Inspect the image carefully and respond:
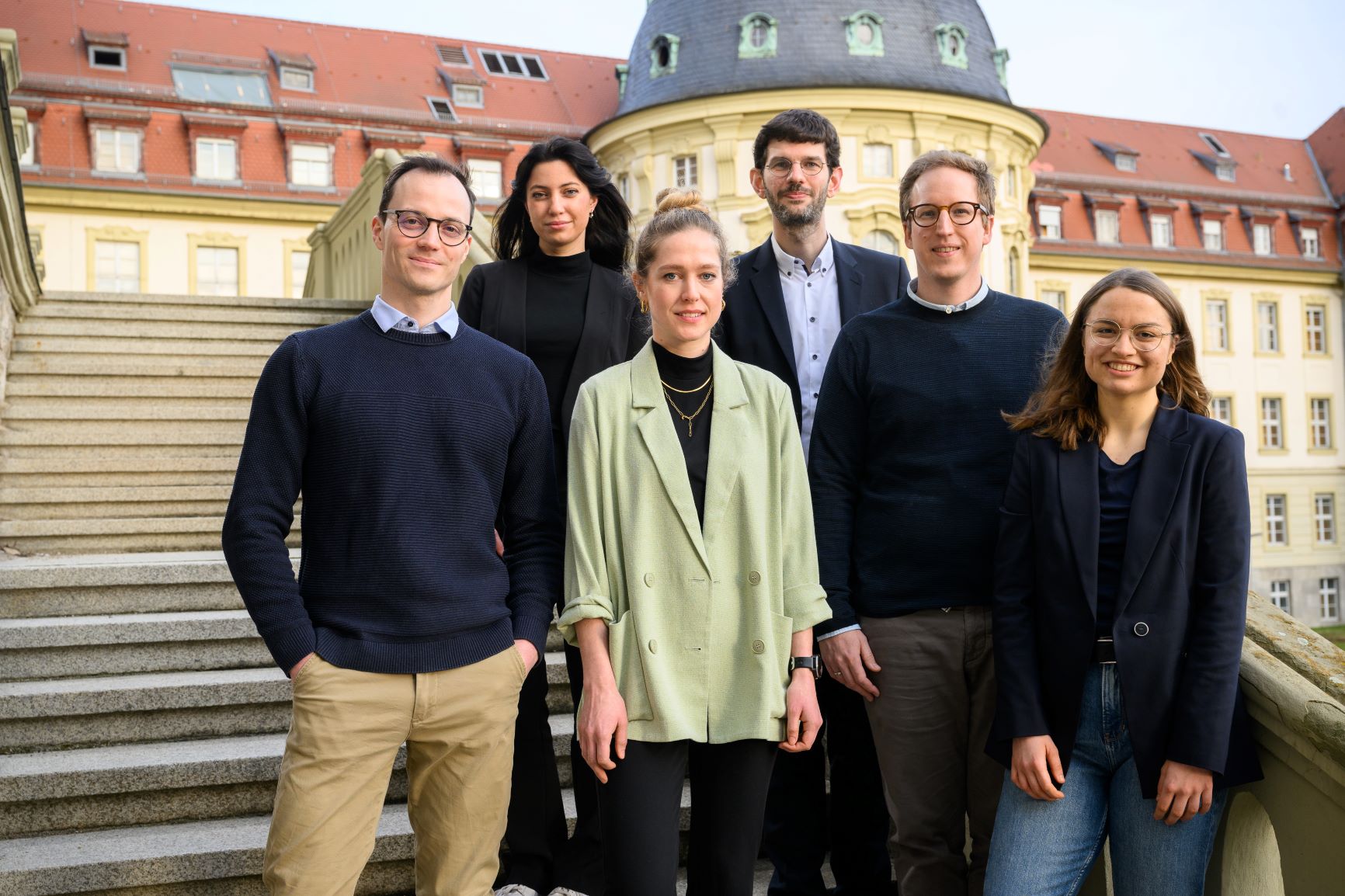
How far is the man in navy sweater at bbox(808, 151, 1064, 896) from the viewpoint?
2.86 meters

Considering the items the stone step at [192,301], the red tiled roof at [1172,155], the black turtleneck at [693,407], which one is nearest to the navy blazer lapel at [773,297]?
the black turtleneck at [693,407]

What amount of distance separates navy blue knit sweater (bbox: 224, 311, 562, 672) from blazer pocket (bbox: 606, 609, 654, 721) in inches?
8.4

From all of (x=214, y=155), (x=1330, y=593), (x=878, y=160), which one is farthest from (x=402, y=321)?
(x=1330, y=593)

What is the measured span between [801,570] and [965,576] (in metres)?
0.47

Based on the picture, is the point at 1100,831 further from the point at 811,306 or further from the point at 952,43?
the point at 952,43

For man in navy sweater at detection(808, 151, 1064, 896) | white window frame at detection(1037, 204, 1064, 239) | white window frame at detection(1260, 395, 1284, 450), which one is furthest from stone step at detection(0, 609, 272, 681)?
white window frame at detection(1260, 395, 1284, 450)

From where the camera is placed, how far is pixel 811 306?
3605mm

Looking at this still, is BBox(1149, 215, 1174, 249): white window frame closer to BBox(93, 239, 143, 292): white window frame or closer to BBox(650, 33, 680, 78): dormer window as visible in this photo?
BBox(650, 33, 680, 78): dormer window

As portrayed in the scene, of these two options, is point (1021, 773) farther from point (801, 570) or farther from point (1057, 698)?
point (801, 570)

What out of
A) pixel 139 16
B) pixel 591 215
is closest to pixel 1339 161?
pixel 139 16

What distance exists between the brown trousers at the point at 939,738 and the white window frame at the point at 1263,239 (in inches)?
1719

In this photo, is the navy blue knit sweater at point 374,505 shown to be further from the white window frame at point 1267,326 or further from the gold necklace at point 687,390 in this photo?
the white window frame at point 1267,326

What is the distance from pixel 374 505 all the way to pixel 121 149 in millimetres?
32865

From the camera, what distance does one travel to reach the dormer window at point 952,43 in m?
32.3
